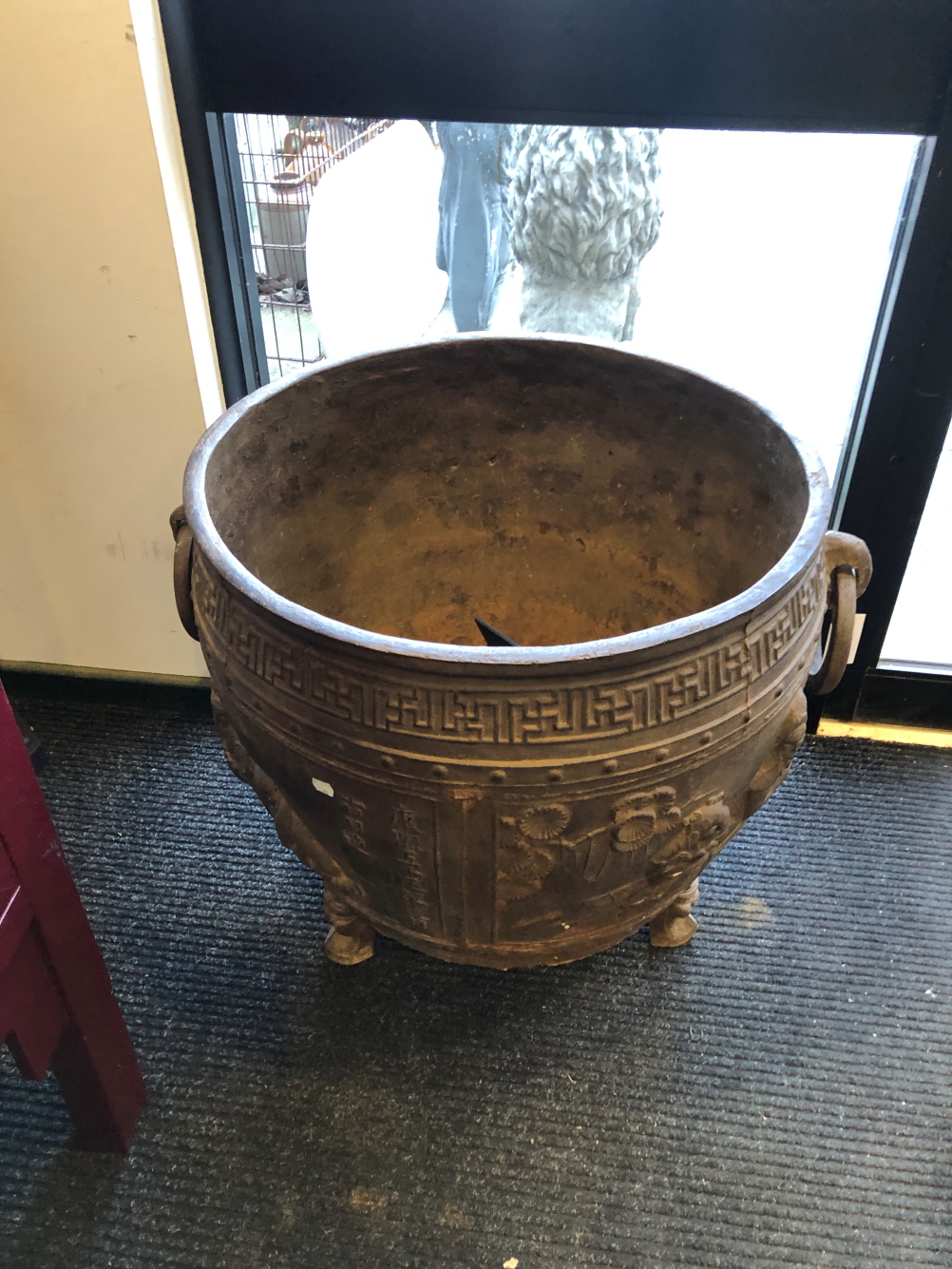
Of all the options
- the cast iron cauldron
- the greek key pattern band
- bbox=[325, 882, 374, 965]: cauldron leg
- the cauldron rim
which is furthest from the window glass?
bbox=[325, 882, 374, 965]: cauldron leg

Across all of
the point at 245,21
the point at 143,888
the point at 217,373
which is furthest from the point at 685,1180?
the point at 245,21

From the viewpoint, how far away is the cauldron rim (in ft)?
2.74

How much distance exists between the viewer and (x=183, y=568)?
1.14 meters

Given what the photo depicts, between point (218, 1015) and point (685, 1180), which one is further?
point (218, 1015)

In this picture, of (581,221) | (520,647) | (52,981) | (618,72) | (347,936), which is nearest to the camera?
(520,647)

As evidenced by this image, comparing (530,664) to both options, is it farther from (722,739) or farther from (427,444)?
(427,444)

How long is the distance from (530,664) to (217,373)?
0.93m

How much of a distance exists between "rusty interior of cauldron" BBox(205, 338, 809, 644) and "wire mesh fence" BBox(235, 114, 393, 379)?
188mm

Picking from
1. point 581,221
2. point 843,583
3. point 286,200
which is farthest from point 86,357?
point 843,583

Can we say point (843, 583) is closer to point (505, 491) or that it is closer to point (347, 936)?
point (505, 491)

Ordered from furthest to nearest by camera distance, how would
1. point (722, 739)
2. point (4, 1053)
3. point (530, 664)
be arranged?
Answer: point (4, 1053)
point (722, 739)
point (530, 664)

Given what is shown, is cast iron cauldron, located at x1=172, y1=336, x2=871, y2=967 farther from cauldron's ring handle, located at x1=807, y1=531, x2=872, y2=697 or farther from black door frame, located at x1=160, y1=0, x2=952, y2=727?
black door frame, located at x1=160, y1=0, x2=952, y2=727

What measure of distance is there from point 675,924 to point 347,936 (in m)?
0.48

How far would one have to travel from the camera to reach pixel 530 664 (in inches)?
32.7
